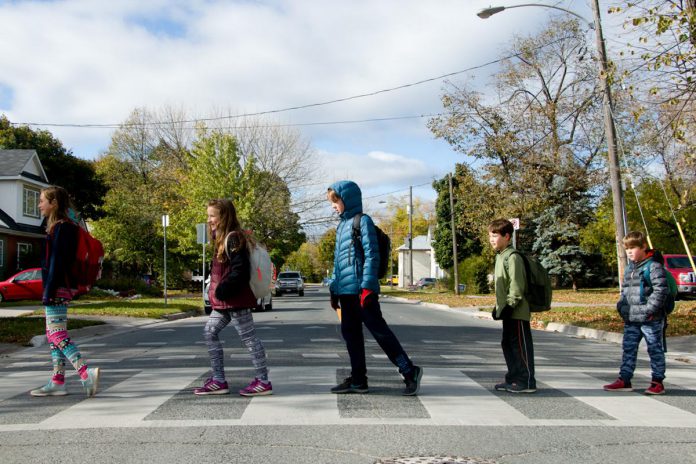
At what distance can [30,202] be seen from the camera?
35.8 metres

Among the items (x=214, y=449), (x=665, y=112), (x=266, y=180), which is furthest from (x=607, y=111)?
(x=266, y=180)

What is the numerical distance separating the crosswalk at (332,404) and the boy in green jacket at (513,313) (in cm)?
19

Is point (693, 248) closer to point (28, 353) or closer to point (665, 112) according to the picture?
point (665, 112)

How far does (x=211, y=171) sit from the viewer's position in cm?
3988

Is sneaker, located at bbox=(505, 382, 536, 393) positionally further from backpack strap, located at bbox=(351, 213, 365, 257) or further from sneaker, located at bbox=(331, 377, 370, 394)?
backpack strap, located at bbox=(351, 213, 365, 257)

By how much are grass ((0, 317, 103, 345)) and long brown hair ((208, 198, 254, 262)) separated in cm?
728

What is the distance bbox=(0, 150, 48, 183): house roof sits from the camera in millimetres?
34062

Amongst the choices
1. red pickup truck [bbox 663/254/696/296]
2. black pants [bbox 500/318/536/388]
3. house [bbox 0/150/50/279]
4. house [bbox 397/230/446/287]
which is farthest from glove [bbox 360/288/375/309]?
house [bbox 397/230/446/287]

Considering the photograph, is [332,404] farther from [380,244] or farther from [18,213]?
[18,213]

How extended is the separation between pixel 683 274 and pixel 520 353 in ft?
78.5

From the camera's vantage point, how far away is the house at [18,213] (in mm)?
33094

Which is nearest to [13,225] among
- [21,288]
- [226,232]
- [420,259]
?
[21,288]

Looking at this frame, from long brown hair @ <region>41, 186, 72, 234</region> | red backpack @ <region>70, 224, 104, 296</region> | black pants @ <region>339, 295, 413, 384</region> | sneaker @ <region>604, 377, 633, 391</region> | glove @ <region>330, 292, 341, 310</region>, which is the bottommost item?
sneaker @ <region>604, 377, 633, 391</region>

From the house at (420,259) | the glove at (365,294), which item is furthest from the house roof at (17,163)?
the house at (420,259)
